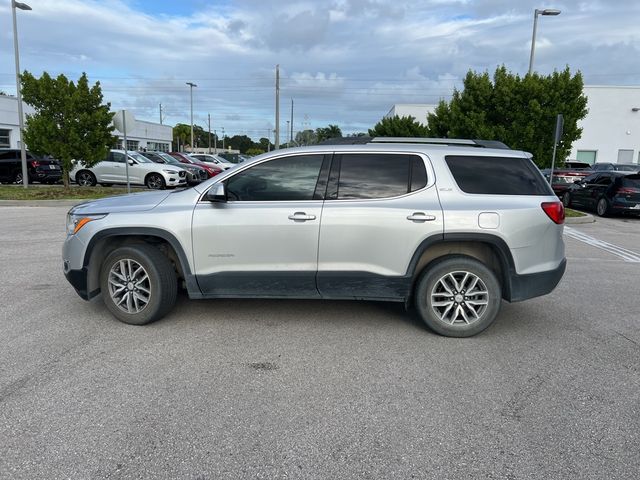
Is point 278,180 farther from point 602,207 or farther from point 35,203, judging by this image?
point 35,203

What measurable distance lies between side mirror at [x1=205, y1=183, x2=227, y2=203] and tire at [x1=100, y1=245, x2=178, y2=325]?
0.78 m

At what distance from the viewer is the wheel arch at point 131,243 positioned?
474 centimetres

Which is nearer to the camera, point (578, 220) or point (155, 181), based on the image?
point (578, 220)

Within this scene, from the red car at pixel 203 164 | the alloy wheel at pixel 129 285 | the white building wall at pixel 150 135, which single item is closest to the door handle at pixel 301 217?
the alloy wheel at pixel 129 285

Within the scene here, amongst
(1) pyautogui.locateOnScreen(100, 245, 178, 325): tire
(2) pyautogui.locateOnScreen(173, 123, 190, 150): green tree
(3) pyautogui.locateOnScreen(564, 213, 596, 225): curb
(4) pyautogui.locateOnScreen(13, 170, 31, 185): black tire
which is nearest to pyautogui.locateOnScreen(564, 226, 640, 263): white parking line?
(3) pyautogui.locateOnScreen(564, 213, 596, 225): curb

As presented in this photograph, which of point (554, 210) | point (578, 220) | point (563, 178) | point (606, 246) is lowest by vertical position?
point (606, 246)

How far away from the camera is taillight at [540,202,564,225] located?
4684mm

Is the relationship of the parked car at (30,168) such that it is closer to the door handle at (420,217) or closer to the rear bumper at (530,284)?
the door handle at (420,217)

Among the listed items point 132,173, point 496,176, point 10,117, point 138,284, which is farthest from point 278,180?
point 10,117

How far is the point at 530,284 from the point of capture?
4738 millimetres

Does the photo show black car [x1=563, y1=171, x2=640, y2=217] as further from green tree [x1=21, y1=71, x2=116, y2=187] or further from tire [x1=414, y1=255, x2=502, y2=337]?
green tree [x1=21, y1=71, x2=116, y2=187]

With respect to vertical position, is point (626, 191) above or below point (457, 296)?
above

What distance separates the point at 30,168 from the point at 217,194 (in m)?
22.5

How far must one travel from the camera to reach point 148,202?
4.89m
